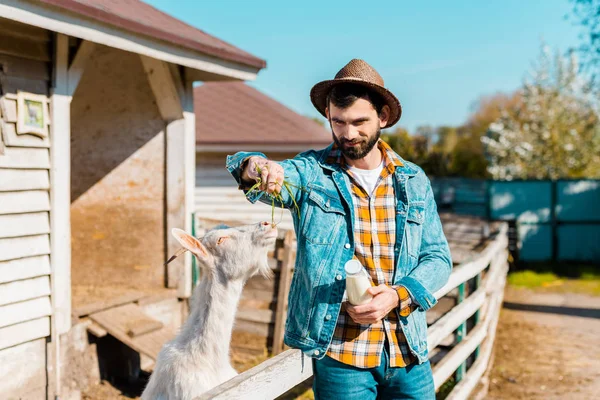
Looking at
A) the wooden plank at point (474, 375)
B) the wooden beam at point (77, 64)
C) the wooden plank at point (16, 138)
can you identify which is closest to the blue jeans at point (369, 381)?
the wooden plank at point (474, 375)

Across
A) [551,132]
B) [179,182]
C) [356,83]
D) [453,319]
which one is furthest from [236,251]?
[551,132]

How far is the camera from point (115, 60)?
285 inches

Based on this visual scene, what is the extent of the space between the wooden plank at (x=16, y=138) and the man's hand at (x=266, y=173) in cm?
334

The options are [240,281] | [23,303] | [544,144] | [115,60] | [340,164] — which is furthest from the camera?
[544,144]

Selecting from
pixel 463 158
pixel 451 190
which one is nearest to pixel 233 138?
pixel 451 190

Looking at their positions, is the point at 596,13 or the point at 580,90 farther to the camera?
the point at 580,90

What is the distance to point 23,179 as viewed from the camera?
4.95m

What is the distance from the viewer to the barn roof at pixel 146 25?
4676 mm

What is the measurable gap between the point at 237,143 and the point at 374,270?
9.14 meters

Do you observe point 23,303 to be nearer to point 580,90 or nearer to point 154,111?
point 154,111

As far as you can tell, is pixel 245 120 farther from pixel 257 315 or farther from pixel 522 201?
pixel 522 201

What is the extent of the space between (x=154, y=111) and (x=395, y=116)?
17.1ft

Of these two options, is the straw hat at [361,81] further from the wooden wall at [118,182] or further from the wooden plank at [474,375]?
the wooden wall at [118,182]

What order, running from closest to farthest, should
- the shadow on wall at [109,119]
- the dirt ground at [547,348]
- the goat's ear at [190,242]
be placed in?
the goat's ear at [190,242] → the dirt ground at [547,348] → the shadow on wall at [109,119]
